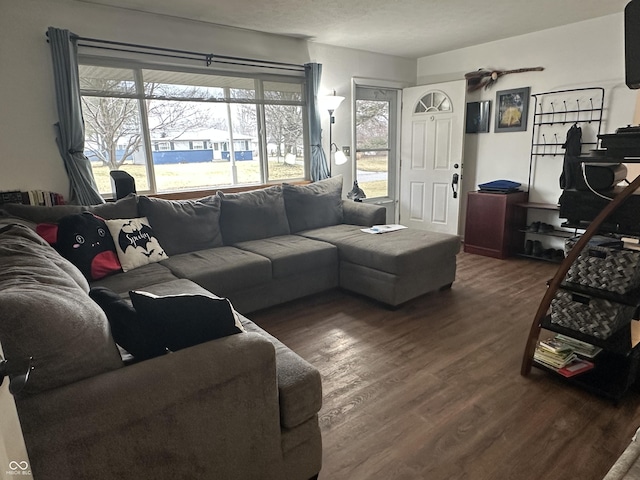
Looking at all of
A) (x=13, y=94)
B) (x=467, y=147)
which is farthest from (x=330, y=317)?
(x=467, y=147)

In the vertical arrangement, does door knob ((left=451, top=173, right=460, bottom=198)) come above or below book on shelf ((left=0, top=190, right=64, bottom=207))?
below

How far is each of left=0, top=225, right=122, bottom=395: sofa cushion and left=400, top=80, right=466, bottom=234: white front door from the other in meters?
4.51

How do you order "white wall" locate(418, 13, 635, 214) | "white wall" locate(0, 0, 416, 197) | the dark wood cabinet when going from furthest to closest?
the dark wood cabinet < "white wall" locate(418, 13, 635, 214) < "white wall" locate(0, 0, 416, 197)

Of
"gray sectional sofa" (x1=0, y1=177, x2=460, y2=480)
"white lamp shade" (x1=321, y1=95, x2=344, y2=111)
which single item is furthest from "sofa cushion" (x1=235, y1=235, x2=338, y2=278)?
"white lamp shade" (x1=321, y1=95, x2=344, y2=111)

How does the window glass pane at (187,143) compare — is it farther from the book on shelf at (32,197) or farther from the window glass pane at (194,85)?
the book on shelf at (32,197)

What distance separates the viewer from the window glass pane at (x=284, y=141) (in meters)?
4.35

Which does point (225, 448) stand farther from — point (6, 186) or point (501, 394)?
point (6, 186)

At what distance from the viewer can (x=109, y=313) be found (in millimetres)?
1321

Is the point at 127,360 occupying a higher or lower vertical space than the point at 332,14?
lower

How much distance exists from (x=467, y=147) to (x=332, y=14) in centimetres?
251

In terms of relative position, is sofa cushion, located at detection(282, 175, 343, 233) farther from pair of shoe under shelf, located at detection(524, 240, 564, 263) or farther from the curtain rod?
pair of shoe under shelf, located at detection(524, 240, 564, 263)

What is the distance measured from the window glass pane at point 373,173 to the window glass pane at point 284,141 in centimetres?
97

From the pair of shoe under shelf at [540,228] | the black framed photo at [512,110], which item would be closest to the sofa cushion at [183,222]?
the pair of shoe under shelf at [540,228]

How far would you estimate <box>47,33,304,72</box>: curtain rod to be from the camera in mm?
3111
